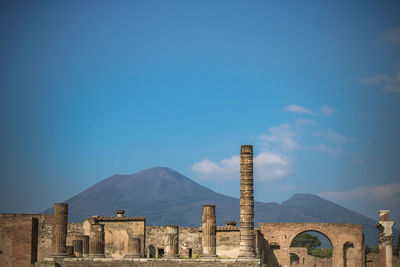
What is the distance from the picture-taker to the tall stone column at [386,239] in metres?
35.0

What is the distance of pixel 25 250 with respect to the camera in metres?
33.2

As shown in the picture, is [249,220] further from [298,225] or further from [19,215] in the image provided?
[298,225]

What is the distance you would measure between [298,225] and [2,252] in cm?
2016

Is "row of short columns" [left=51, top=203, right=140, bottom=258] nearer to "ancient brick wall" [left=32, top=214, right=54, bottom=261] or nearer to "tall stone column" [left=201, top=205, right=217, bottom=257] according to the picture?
"tall stone column" [left=201, top=205, right=217, bottom=257]

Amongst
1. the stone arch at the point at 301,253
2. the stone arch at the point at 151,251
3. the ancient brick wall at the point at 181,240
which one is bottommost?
the stone arch at the point at 301,253

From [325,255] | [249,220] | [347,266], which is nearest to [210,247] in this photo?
[249,220]

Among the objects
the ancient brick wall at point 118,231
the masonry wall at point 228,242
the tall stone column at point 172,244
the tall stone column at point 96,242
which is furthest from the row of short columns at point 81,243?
the masonry wall at point 228,242

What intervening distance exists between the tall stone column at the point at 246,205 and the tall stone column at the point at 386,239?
9.09 m

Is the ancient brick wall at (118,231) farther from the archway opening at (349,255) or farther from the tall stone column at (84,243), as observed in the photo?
the archway opening at (349,255)

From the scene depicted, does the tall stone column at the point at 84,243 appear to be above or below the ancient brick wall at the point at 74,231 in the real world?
below

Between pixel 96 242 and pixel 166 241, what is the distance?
3377 mm

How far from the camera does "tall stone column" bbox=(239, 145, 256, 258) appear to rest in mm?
29205

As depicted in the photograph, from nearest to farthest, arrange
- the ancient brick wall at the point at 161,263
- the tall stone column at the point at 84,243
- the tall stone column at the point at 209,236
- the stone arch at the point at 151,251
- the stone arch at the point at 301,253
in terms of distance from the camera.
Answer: the ancient brick wall at the point at 161,263 → the tall stone column at the point at 209,236 → the tall stone column at the point at 84,243 → the stone arch at the point at 151,251 → the stone arch at the point at 301,253

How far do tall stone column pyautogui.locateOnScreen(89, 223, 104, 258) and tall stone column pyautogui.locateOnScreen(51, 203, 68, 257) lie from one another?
49.4 inches
